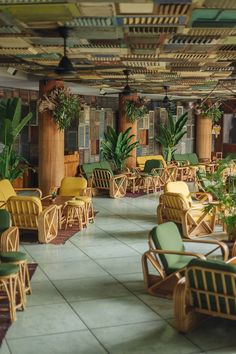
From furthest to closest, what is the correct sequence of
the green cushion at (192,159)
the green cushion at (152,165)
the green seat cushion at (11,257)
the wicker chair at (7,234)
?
the green cushion at (192,159)
the green cushion at (152,165)
the wicker chair at (7,234)
the green seat cushion at (11,257)

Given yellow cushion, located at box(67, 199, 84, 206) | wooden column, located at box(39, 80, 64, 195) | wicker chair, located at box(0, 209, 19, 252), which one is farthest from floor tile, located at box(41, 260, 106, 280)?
wooden column, located at box(39, 80, 64, 195)

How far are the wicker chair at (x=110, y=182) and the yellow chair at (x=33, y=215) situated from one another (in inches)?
185

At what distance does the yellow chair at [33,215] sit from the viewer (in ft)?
28.0

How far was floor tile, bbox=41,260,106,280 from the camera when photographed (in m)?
6.92

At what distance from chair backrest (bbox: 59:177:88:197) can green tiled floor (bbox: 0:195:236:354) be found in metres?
2.05

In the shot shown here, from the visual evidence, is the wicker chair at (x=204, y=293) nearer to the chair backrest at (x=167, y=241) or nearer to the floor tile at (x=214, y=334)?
the floor tile at (x=214, y=334)

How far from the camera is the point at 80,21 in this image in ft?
19.0

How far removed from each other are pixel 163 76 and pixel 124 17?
6.24 metres

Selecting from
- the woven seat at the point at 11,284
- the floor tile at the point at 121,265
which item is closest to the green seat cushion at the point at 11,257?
the woven seat at the point at 11,284

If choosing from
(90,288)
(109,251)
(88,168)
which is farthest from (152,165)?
(90,288)

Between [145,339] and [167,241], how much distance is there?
4.85 ft

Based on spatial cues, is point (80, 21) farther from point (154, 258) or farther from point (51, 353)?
point (51, 353)

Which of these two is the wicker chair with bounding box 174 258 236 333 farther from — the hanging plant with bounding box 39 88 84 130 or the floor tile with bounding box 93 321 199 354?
the hanging plant with bounding box 39 88 84 130

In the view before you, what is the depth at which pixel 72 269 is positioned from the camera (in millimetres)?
7195
